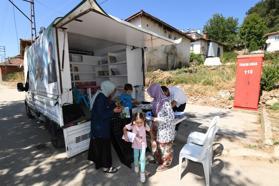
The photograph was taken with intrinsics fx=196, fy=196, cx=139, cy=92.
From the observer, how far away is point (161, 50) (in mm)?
17766

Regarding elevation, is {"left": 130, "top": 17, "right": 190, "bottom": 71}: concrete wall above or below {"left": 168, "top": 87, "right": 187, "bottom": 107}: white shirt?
above

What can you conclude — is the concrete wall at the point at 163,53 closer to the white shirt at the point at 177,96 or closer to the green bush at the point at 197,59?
the green bush at the point at 197,59

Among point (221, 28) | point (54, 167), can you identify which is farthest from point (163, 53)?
point (221, 28)

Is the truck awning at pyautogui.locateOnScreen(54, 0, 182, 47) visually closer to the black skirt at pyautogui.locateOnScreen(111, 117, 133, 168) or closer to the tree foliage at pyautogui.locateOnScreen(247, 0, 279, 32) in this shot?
the black skirt at pyautogui.locateOnScreen(111, 117, 133, 168)

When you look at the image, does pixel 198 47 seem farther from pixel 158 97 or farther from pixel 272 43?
pixel 158 97

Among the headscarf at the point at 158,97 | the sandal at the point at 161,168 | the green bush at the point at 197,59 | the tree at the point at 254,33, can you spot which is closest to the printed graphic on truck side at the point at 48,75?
the headscarf at the point at 158,97

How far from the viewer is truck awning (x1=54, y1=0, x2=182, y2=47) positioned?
10.2ft

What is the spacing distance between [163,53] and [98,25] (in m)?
14.5

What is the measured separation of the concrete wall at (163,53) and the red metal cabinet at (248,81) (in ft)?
25.9

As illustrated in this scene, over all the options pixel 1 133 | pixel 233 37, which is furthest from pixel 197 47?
pixel 1 133

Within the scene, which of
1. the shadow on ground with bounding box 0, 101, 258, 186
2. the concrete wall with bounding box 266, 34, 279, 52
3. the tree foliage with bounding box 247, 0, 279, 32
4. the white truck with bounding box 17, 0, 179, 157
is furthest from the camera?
the tree foliage with bounding box 247, 0, 279, 32

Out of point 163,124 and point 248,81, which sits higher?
point 248,81

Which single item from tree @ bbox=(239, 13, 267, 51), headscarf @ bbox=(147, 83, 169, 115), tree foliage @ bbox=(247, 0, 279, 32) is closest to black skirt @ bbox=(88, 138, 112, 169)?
headscarf @ bbox=(147, 83, 169, 115)

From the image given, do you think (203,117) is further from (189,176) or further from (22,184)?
(22,184)
